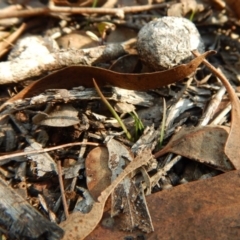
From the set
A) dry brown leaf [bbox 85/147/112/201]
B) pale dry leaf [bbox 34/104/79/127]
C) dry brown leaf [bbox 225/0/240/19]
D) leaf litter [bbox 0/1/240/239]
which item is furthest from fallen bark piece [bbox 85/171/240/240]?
dry brown leaf [bbox 225/0/240/19]

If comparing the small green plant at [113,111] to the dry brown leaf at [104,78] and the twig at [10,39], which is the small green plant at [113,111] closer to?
the dry brown leaf at [104,78]

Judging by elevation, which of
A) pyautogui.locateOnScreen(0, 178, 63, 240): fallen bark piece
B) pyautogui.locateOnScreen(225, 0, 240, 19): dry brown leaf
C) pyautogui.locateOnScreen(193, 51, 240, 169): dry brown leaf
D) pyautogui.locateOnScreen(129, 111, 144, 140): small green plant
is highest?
pyautogui.locateOnScreen(225, 0, 240, 19): dry brown leaf

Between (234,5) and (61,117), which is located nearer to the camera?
(61,117)

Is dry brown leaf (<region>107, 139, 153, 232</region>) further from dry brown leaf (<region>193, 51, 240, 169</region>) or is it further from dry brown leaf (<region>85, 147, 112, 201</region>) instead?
dry brown leaf (<region>193, 51, 240, 169</region>)

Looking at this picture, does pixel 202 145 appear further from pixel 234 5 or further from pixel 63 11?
pixel 63 11

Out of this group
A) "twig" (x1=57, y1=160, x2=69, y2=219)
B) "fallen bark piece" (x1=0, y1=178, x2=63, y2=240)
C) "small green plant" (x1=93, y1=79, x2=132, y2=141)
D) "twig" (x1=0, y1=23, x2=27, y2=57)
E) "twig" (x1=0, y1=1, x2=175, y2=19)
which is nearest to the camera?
"fallen bark piece" (x1=0, y1=178, x2=63, y2=240)

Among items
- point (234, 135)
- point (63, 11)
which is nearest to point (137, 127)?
point (234, 135)

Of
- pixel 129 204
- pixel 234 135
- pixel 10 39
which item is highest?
pixel 234 135
